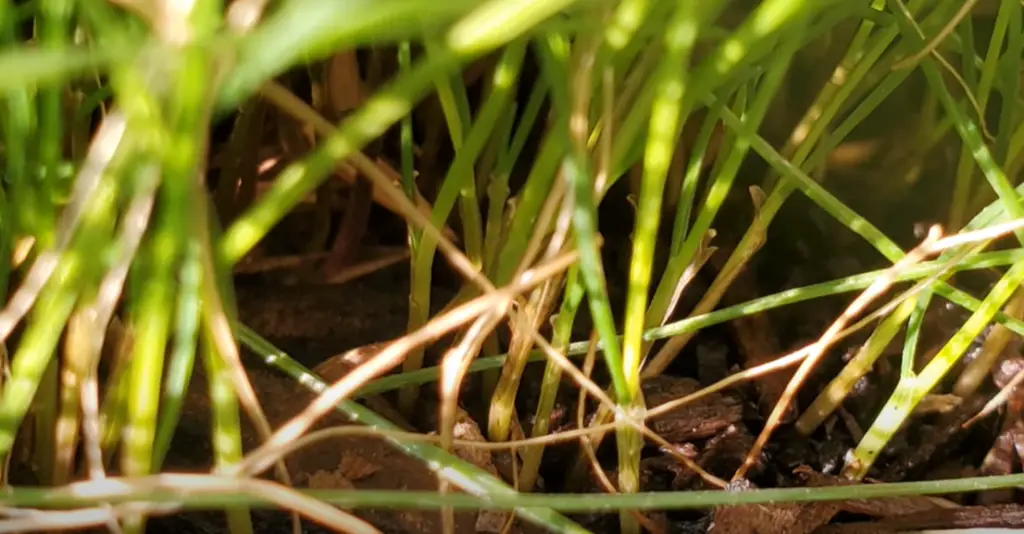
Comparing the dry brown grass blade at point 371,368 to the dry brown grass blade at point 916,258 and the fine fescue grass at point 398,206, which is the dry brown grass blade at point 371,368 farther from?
the dry brown grass blade at point 916,258

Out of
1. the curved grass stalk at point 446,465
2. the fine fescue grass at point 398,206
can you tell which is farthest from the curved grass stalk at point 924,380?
the curved grass stalk at point 446,465

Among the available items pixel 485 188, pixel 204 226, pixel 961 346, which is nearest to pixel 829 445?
pixel 961 346

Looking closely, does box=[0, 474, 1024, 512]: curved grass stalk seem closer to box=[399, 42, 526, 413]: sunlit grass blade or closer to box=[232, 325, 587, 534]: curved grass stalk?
box=[232, 325, 587, 534]: curved grass stalk

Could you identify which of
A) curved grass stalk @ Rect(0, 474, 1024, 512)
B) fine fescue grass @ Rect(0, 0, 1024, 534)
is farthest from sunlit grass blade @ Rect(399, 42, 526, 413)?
curved grass stalk @ Rect(0, 474, 1024, 512)

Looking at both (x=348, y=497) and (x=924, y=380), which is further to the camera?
(x=924, y=380)

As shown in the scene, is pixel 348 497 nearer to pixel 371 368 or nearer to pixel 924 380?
pixel 371 368

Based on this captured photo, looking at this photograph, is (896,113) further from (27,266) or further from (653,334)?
(27,266)

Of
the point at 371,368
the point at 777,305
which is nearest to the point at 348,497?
the point at 371,368

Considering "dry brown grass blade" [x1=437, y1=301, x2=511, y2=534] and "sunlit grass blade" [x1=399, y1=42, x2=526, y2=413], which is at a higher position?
"sunlit grass blade" [x1=399, y1=42, x2=526, y2=413]
